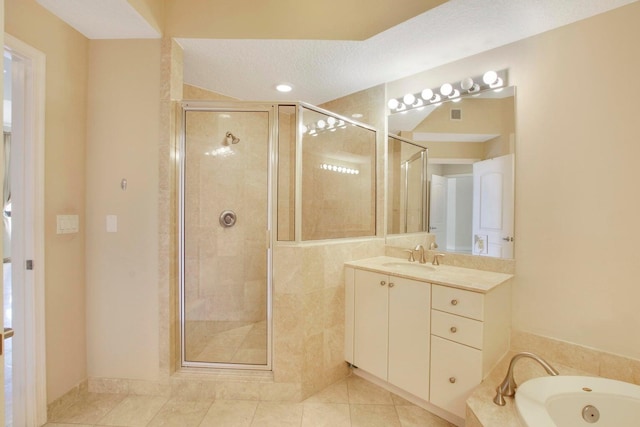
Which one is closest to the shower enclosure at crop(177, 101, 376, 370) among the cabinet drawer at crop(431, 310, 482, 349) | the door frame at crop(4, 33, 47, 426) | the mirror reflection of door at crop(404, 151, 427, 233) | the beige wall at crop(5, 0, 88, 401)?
the mirror reflection of door at crop(404, 151, 427, 233)

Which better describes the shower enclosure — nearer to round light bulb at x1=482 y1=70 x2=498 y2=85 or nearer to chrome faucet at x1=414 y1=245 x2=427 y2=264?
chrome faucet at x1=414 y1=245 x2=427 y2=264

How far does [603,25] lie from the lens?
1.71 metres

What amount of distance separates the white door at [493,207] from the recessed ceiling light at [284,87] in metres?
1.70

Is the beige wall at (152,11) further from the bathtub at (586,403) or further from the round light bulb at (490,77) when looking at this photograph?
the bathtub at (586,403)

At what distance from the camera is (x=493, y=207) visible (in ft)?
6.88

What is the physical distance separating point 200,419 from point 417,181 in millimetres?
2280

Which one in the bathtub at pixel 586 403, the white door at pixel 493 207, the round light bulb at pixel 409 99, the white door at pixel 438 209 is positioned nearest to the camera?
the bathtub at pixel 586 403

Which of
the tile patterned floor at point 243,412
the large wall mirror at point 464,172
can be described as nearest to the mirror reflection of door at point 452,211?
the large wall mirror at point 464,172

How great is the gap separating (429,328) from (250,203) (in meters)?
1.75

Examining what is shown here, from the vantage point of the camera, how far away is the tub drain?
1461mm

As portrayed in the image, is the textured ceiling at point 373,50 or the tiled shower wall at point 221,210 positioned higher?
the textured ceiling at point 373,50

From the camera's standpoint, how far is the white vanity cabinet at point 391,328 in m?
1.88

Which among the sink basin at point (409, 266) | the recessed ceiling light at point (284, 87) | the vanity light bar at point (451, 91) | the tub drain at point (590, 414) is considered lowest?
the tub drain at point (590, 414)

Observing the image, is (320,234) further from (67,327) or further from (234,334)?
(67,327)
